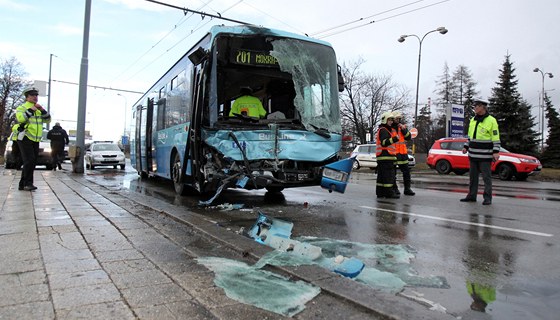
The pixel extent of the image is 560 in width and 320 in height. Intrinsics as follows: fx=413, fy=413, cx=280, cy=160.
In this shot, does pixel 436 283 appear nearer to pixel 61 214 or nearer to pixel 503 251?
pixel 503 251

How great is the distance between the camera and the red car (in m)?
17.5

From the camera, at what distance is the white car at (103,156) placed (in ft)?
67.5

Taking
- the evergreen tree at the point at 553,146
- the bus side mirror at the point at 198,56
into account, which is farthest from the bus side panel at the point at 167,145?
the evergreen tree at the point at 553,146

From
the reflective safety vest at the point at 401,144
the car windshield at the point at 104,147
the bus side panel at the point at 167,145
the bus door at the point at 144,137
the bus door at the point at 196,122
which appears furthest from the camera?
the car windshield at the point at 104,147

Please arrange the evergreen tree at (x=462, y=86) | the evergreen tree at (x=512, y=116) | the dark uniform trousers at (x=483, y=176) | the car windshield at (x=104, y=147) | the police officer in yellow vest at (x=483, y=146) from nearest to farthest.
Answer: the dark uniform trousers at (x=483, y=176) < the police officer in yellow vest at (x=483, y=146) < the car windshield at (x=104, y=147) < the evergreen tree at (x=512, y=116) < the evergreen tree at (x=462, y=86)

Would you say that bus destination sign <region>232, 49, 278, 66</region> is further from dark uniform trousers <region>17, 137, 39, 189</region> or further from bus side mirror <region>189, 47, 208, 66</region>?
dark uniform trousers <region>17, 137, 39, 189</region>

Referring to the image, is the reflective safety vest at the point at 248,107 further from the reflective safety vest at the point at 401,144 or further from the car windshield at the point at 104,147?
the car windshield at the point at 104,147

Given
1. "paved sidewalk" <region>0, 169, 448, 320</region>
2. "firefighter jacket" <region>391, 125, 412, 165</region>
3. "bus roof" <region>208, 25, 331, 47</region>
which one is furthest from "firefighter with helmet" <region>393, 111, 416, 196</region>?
"paved sidewalk" <region>0, 169, 448, 320</region>

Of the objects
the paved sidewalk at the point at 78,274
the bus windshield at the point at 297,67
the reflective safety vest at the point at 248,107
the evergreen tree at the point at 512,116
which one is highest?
the evergreen tree at the point at 512,116

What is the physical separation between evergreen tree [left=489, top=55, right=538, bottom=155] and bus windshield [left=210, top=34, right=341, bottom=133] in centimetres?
3611

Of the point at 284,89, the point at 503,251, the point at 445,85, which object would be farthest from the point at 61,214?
the point at 445,85

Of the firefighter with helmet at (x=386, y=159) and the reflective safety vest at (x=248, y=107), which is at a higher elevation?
the reflective safety vest at (x=248, y=107)

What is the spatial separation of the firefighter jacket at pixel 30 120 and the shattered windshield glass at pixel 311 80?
492 centimetres

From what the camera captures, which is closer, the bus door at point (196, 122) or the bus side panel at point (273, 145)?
the bus side panel at point (273, 145)
